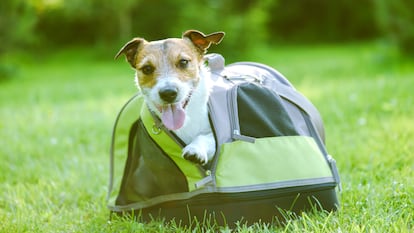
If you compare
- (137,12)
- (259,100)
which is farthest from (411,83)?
(137,12)

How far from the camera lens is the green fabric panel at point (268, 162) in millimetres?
3002

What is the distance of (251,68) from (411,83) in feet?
13.1

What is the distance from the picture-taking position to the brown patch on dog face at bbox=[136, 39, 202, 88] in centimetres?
311

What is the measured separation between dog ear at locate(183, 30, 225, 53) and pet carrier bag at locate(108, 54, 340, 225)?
27 centimetres

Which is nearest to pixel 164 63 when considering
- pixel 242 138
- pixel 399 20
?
pixel 242 138

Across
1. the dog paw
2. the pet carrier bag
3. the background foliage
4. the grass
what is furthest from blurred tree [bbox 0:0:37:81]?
the dog paw

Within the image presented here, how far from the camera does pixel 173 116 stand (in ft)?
10.1

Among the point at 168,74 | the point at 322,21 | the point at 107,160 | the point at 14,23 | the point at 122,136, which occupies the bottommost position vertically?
the point at 107,160

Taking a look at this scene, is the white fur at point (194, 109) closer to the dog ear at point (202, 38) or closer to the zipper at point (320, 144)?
the dog ear at point (202, 38)

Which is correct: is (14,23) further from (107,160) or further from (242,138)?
(242,138)

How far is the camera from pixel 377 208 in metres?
3.16

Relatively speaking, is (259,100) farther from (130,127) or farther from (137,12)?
(137,12)

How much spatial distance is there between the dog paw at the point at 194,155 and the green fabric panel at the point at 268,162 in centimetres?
12

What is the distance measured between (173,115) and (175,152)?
0.23 metres
